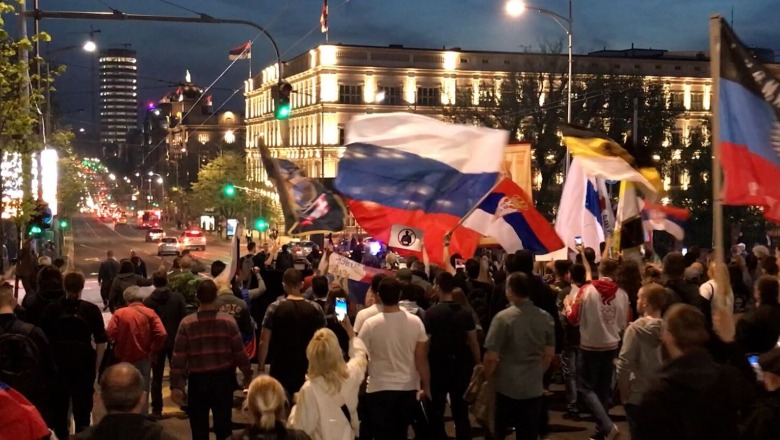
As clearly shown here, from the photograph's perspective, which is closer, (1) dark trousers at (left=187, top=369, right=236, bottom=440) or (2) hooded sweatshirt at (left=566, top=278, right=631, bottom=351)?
(1) dark trousers at (left=187, top=369, right=236, bottom=440)

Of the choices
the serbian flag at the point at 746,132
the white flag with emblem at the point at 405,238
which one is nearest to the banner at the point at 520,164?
the white flag with emblem at the point at 405,238

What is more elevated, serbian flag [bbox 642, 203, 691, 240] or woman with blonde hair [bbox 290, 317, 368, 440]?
serbian flag [bbox 642, 203, 691, 240]

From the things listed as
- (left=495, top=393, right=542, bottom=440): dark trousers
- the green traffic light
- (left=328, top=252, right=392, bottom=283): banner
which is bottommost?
(left=495, top=393, right=542, bottom=440): dark trousers

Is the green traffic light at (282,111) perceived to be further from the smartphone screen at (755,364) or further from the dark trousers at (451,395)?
the smartphone screen at (755,364)

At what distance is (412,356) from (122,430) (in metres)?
3.71

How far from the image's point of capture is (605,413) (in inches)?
379

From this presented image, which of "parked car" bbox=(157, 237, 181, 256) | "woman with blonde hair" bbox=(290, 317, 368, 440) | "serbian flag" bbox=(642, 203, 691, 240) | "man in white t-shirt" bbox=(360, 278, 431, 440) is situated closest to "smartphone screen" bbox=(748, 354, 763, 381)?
"man in white t-shirt" bbox=(360, 278, 431, 440)

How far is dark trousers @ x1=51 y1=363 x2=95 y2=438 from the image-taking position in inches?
357

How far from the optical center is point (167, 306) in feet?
35.2

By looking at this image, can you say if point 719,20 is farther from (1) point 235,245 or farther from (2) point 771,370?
(1) point 235,245

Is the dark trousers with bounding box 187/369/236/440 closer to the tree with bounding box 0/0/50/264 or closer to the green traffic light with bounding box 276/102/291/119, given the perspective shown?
the tree with bounding box 0/0/50/264

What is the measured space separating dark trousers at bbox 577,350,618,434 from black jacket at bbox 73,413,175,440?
5851 millimetres


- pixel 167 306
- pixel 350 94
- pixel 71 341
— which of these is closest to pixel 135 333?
pixel 71 341

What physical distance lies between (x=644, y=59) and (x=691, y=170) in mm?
37274
